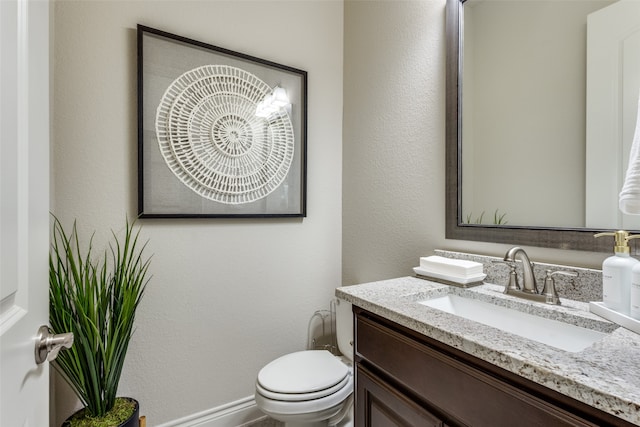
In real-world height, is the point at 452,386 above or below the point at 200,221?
below

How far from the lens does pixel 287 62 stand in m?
1.75

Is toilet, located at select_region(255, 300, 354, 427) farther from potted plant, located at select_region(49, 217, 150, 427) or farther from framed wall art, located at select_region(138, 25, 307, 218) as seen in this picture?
framed wall art, located at select_region(138, 25, 307, 218)

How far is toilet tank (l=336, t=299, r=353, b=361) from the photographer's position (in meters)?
1.55

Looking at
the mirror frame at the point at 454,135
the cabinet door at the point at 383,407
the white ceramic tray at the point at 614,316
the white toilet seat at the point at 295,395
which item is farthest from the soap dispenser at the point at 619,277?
the white toilet seat at the point at 295,395

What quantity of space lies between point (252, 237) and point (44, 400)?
1072 mm

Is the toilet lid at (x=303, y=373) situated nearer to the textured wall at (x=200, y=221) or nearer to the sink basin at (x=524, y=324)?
the textured wall at (x=200, y=221)

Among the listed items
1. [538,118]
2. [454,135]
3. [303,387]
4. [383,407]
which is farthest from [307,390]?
[538,118]

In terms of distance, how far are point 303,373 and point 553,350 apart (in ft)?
3.31

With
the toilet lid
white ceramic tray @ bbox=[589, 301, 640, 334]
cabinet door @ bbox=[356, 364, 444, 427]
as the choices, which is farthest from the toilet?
white ceramic tray @ bbox=[589, 301, 640, 334]

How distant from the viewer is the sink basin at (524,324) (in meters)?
0.79

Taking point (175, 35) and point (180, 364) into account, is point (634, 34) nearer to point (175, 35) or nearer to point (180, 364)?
point (175, 35)

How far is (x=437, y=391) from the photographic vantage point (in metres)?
0.74

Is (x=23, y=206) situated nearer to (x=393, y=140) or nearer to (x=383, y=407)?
(x=383, y=407)

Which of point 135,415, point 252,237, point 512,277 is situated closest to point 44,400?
point 135,415
